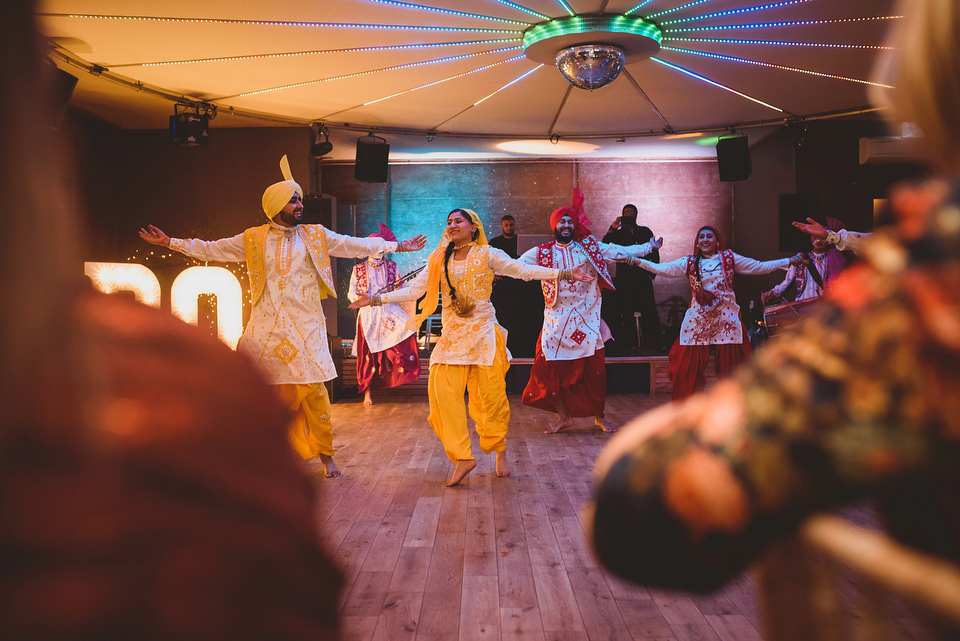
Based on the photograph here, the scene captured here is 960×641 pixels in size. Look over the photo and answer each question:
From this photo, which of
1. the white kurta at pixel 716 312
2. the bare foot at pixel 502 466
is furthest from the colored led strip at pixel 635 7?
the bare foot at pixel 502 466

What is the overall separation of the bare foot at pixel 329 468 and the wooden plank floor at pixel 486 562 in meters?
0.06

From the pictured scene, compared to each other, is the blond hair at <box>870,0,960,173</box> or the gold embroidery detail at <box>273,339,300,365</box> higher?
the blond hair at <box>870,0,960,173</box>

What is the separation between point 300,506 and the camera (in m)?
0.47

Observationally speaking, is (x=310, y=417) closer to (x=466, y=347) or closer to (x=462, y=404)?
(x=462, y=404)

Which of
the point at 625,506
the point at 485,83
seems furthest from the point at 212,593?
the point at 485,83

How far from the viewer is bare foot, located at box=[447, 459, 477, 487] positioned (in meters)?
3.97

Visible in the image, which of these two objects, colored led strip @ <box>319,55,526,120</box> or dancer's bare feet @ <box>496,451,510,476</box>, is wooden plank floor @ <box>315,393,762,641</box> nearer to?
dancer's bare feet @ <box>496,451,510,476</box>

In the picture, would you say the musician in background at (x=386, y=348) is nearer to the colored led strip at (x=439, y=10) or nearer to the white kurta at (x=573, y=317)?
the white kurta at (x=573, y=317)

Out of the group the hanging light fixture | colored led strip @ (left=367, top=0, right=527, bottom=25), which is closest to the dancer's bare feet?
the hanging light fixture

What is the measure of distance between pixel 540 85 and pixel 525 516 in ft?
13.6

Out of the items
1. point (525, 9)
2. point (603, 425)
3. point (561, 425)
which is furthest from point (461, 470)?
point (525, 9)

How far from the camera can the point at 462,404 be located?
4.09m

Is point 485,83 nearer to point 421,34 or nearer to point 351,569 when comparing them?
point 421,34

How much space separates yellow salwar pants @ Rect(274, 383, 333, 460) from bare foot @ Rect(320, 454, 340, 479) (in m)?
0.07
